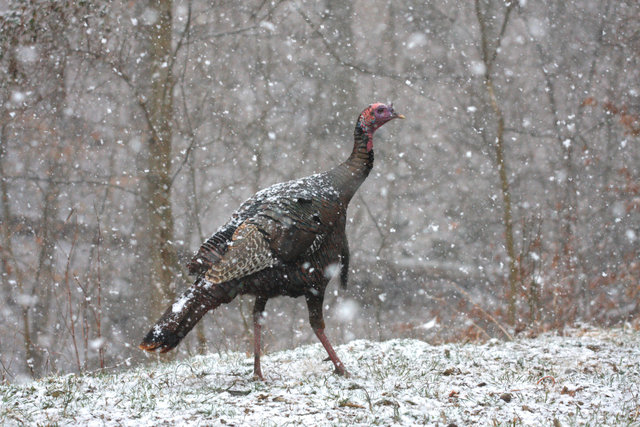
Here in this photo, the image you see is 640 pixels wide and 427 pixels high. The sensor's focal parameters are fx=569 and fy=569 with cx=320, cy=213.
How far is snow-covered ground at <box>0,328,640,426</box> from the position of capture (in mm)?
3615

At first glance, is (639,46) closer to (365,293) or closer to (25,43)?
(365,293)

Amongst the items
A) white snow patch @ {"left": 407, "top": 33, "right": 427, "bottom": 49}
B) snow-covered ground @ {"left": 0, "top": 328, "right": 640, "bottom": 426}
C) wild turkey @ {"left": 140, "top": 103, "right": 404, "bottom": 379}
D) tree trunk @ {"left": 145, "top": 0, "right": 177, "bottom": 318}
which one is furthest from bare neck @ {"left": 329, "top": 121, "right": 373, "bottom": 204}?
white snow patch @ {"left": 407, "top": 33, "right": 427, "bottom": 49}

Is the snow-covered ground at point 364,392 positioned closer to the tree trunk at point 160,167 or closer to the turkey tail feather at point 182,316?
the turkey tail feather at point 182,316

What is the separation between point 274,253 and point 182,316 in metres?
0.79

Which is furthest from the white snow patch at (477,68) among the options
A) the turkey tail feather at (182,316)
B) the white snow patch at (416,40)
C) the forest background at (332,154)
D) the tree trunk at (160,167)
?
the turkey tail feather at (182,316)

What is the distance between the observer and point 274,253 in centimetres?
420

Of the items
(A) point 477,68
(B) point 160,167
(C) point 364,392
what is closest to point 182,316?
(C) point 364,392

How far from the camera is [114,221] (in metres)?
10.0

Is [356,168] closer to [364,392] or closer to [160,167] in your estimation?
[364,392]

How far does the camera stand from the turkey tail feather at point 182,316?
382 centimetres

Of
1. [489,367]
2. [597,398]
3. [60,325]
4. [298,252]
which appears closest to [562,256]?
[489,367]

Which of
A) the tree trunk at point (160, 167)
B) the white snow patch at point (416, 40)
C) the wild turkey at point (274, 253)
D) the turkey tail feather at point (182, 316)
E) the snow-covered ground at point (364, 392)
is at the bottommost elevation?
the snow-covered ground at point (364, 392)

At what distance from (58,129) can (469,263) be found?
7771 mm

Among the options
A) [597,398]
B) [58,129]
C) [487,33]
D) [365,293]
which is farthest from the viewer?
[365,293]
